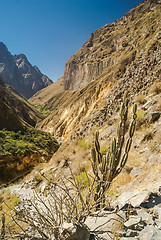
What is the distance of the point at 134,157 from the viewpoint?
213 inches

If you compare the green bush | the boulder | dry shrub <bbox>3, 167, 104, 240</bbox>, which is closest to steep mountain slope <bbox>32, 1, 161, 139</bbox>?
the green bush

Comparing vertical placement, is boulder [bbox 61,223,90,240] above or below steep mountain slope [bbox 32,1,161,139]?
below

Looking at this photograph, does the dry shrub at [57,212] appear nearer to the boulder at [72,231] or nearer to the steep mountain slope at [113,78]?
the boulder at [72,231]

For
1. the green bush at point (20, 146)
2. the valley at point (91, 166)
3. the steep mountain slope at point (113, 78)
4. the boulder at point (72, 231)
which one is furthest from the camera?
the green bush at point (20, 146)

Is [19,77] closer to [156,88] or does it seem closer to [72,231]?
[156,88]

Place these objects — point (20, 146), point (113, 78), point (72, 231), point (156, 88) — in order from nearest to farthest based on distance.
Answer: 1. point (72, 231)
2. point (156, 88)
3. point (20, 146)
4. point (113, 78)

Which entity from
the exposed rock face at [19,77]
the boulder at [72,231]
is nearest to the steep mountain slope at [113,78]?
the boulder at [72,231]

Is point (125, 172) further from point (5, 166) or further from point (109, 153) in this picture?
point (5, 166)

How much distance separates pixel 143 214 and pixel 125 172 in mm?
2969

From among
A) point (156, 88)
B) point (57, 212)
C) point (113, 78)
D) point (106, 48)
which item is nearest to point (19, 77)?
point (106, 48)

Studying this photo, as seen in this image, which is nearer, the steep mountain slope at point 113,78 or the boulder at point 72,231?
the boulder at point 72,231

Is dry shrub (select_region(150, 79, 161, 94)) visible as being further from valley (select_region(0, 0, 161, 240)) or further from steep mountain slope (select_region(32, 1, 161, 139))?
steep mountain slope (select_region(32, 1, 161, 139))

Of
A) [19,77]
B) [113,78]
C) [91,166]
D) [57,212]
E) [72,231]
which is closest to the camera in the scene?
[72,231]

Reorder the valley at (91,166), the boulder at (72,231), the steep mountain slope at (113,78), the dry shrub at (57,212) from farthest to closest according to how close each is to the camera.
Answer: the steep mountain slope at (113,78) → the valley at (91,166) → the dry shrub at (57,212) → the boulder at (72,231)
